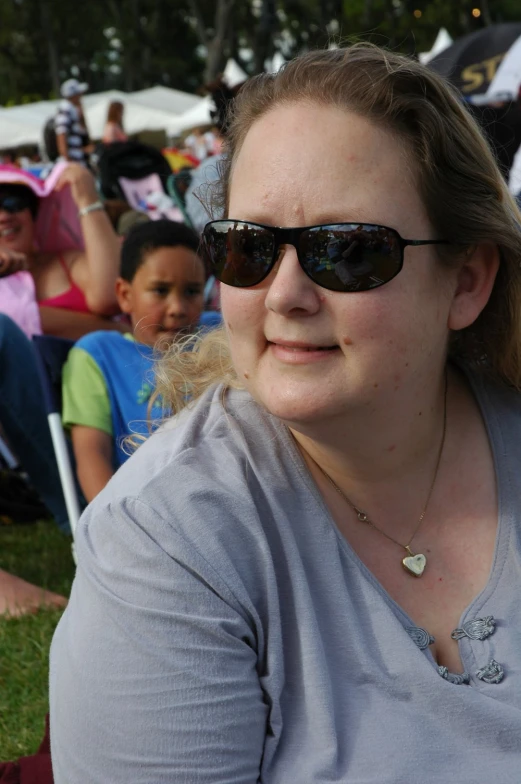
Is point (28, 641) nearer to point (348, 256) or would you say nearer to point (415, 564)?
point (415, 564)

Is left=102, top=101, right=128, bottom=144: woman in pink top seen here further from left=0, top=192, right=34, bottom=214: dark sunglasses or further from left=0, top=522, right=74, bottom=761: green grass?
left=0, top=522, right=74, bottom=761: green grass

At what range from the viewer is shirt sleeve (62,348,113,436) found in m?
4.02

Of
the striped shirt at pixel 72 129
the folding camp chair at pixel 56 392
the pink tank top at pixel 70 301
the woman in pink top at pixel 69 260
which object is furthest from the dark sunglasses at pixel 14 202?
the striped shirt at pixel 72 129

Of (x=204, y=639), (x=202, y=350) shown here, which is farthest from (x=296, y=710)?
(x=202, y=350)

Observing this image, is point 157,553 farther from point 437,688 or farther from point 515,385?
point 515,385

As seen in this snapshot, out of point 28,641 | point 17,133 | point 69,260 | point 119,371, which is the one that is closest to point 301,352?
point 28,641

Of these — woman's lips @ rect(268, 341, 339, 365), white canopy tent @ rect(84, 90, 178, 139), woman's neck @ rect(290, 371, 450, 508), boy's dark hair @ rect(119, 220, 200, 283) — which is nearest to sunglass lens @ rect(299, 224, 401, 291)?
woman's lips @ rect(268, 341, 339, 365)

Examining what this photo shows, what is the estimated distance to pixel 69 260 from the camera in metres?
5.36

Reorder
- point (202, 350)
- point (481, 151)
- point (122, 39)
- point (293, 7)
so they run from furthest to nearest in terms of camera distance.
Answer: point (122, 39)
point (293, 7)
point (202, 350)
point (481, 151)

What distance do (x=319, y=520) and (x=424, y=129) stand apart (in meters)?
0.76

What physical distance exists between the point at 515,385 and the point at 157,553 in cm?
107

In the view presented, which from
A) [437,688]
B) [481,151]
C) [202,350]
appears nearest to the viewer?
[437,688]

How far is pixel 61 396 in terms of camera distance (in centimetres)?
415

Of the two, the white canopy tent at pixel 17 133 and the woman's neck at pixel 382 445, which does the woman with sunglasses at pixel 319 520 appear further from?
the white canopy tent at pixel 17 133
